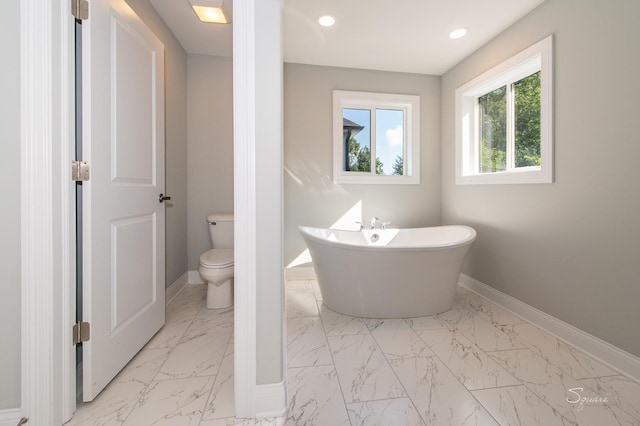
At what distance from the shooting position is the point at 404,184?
11.4ft

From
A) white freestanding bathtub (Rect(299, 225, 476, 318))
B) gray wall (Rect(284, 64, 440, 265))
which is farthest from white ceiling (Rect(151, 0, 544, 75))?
white freestanding bathtub (Rect(299, 225, 476, 318))

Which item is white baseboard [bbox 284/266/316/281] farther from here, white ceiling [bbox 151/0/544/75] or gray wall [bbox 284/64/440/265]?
white ceiling [bbox 151/0/544/75]

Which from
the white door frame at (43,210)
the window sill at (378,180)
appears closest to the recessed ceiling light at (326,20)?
the window sill at (378,180)

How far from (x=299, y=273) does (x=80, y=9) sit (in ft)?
8.93

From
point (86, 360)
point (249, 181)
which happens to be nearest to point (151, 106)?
point (249, 181)

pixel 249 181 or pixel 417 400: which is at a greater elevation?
pixel 249 181

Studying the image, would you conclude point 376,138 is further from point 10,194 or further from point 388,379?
point 10,194

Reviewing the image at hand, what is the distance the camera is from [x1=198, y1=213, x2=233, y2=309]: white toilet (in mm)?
2338

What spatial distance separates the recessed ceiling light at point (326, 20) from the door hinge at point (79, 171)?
6.79 feet

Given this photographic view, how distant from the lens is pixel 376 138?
3520 millimetres

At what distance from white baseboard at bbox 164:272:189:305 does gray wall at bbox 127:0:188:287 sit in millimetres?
43

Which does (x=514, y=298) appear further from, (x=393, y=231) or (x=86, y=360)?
(x=86, y=360)

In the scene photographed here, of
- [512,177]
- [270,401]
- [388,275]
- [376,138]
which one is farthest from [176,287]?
[512,177]

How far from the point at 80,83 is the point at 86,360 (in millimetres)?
1306
